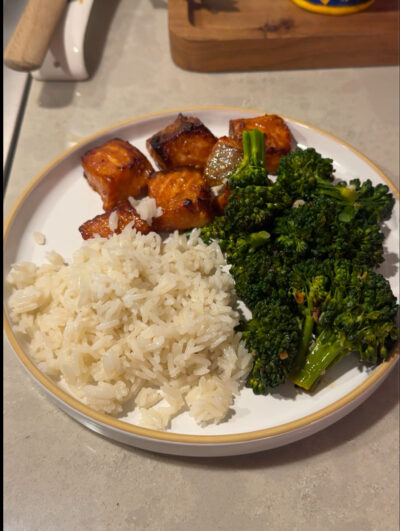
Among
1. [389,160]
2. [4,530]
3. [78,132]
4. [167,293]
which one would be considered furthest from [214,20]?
[4,530]

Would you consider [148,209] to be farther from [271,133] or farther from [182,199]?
[271,133]

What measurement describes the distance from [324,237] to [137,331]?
0.90m

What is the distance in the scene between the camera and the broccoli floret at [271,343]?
1.95m

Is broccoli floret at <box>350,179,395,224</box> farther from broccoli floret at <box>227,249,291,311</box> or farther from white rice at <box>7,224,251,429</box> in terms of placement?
white rice at <box>7,224,251,429</box>

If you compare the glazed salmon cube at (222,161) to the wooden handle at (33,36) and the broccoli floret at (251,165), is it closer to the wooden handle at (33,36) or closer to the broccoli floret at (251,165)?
the broccoli floret at (251,165)

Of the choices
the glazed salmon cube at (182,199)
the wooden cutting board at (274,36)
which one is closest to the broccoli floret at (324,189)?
the glazed salmon cube at (182,199)

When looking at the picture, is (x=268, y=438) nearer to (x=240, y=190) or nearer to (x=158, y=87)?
(x=240, y=190)

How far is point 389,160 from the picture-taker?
3178 millimetres

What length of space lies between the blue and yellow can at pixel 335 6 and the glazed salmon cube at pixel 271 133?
1.37m

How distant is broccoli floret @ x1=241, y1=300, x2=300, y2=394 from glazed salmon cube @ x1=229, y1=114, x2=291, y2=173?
37.8 inches

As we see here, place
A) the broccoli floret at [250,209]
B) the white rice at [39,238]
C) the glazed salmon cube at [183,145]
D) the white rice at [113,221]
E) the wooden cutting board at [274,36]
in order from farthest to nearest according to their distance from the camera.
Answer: the wooden cutting board at [274,36] → the glazed salmon cube at [183,145] → the white rice at [39,238] → the white rice at [113,221] → the broccoli floret at [250,209]

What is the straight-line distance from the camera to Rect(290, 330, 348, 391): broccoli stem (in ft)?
6.63

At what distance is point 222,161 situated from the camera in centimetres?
260

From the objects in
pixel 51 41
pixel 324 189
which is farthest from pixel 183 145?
pixel 51 41
